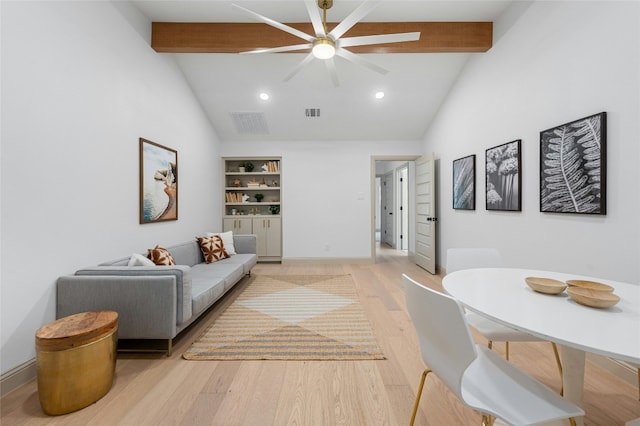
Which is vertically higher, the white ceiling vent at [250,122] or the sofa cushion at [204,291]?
the white ceiling vent at [250,122]

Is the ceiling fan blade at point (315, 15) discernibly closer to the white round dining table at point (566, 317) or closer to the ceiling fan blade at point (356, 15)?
the ceiling fan blade at point (356, 15)

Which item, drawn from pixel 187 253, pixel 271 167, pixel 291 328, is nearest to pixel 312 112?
pixel 271 167

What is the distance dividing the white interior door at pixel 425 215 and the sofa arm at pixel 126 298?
385 centimetres

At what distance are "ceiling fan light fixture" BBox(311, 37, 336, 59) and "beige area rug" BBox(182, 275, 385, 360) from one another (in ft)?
8.17

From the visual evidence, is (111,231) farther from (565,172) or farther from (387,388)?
(565,172)

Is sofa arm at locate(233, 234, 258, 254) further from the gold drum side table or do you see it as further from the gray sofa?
the gold drum side table

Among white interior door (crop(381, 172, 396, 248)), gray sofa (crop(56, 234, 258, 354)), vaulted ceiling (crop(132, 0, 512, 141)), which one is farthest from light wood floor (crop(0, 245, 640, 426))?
white interior door (crop(381, 172, 396, 248))

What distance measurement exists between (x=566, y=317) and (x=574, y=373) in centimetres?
39

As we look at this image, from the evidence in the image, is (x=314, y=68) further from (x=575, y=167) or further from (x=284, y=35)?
(x=575, y=167)

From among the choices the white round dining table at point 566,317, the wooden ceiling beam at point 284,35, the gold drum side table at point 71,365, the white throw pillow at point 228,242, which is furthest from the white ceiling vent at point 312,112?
the gold drum side table at point 71,365

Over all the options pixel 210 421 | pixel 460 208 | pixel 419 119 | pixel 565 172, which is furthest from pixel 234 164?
pixel 565 172

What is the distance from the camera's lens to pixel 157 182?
3.14m

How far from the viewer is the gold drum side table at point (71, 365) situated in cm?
145

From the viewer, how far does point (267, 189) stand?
17.5 feet
